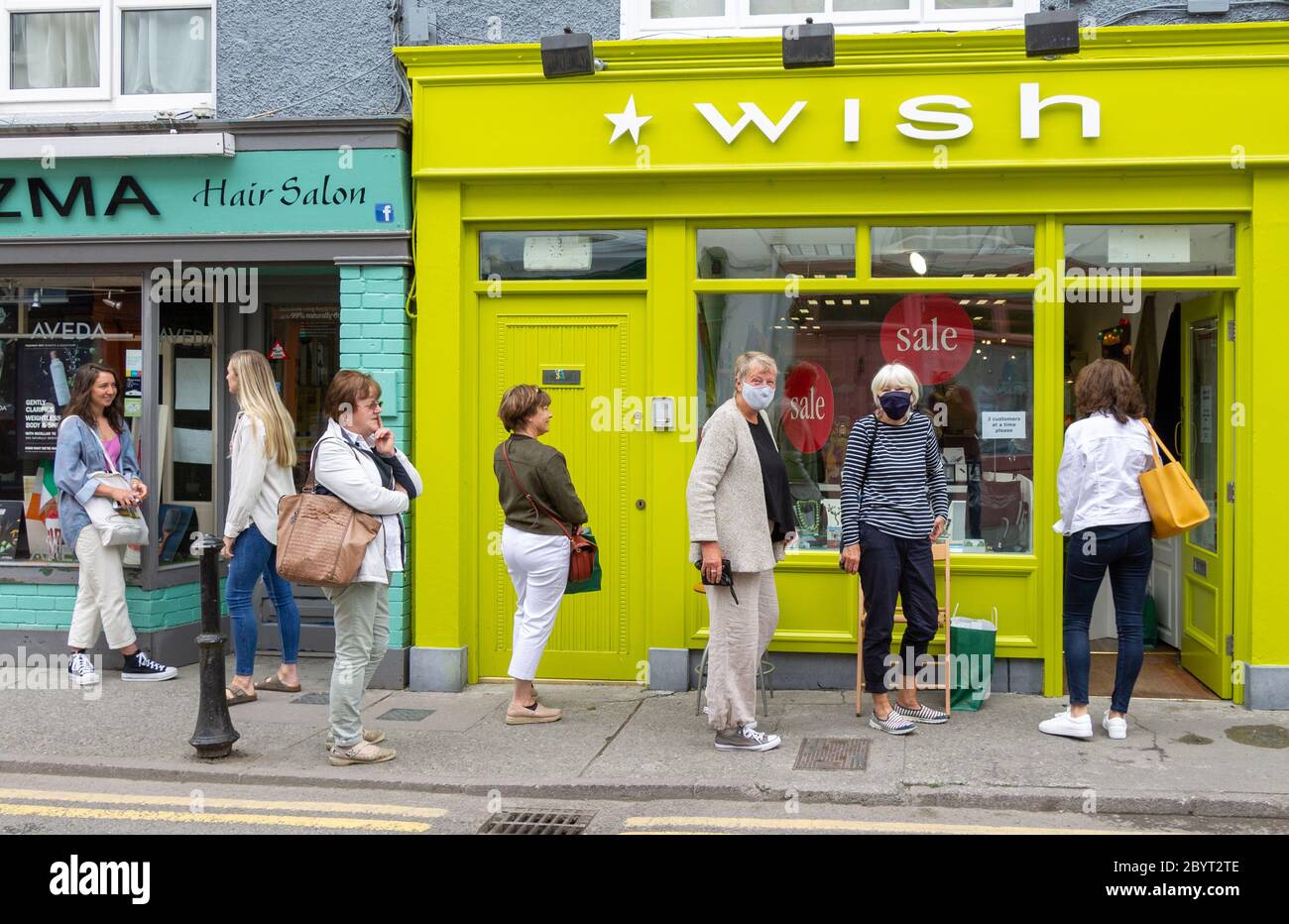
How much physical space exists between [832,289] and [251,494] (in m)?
3.81

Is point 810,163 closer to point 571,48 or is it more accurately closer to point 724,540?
point 571,48

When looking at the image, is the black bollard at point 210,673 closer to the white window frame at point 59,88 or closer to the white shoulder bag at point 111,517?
the white shoulder bag at point 111,517

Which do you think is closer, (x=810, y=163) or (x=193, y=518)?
(x=810, y=163)

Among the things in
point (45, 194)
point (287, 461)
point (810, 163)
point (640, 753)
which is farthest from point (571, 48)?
point (640, 753)

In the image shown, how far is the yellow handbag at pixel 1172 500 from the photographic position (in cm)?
644

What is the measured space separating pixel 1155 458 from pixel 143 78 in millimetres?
7094

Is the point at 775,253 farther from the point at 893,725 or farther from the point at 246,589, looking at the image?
the point at 246,589

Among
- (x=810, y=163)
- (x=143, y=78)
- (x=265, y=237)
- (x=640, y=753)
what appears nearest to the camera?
(x=640, y=753)

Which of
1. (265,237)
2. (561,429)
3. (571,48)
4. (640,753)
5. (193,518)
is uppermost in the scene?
(571,48)

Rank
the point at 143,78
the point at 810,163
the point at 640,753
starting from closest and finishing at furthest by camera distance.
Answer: the point at 640,753 → the point at 810,163 → the point at 143,78

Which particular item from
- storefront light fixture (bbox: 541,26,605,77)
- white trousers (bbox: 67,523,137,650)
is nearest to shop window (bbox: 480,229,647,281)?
storefront light fixture (bbox: 541,26,605,77)

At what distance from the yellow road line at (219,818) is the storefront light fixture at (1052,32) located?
5521 millimetres

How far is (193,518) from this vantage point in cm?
897

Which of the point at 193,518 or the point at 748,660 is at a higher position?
the point at 193,518
